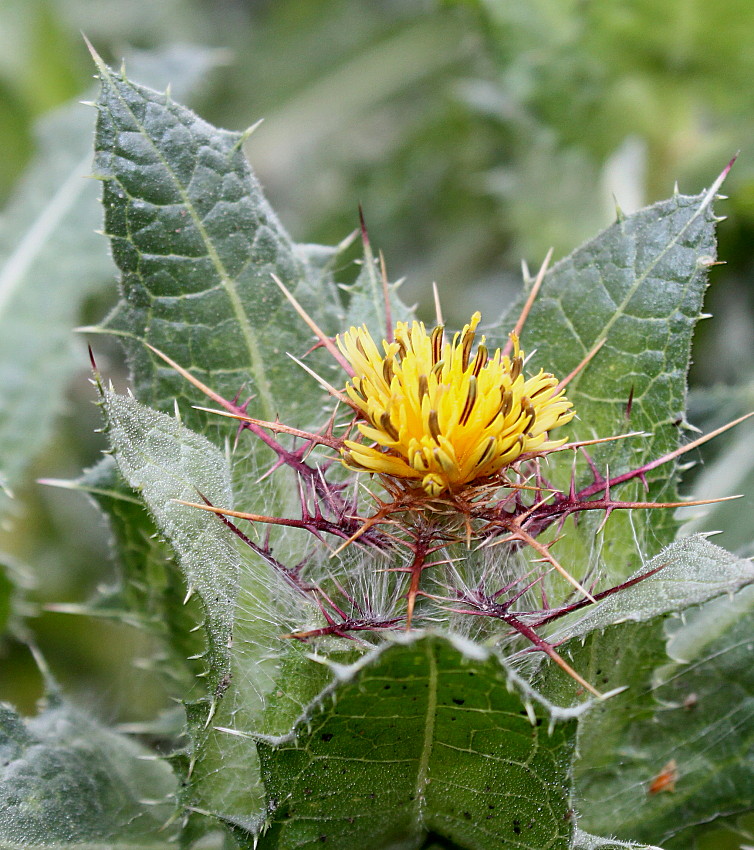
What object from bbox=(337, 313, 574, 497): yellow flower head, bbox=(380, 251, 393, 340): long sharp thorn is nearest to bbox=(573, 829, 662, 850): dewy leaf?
bbox=(337, 313, 574, 497): yellow flower head

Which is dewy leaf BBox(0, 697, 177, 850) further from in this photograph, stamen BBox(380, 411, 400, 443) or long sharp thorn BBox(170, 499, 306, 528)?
stamen BBox(380, 411, 400, 443)

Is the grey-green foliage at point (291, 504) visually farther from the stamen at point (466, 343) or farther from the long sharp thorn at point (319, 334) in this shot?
the stamen at point (466, 343)

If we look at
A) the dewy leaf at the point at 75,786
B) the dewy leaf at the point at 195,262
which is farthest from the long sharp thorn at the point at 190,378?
the dewy leaf at the point at 75,786

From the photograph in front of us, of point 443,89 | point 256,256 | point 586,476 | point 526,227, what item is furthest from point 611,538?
point 443,89

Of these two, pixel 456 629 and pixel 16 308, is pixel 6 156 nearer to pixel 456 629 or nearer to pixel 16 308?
pixel 16 308

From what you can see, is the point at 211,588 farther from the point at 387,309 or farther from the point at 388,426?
the point at 387,309

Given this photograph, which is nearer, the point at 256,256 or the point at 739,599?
the point at 256,256

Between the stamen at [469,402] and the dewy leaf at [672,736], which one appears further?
the dewy leaf at [672,736]
